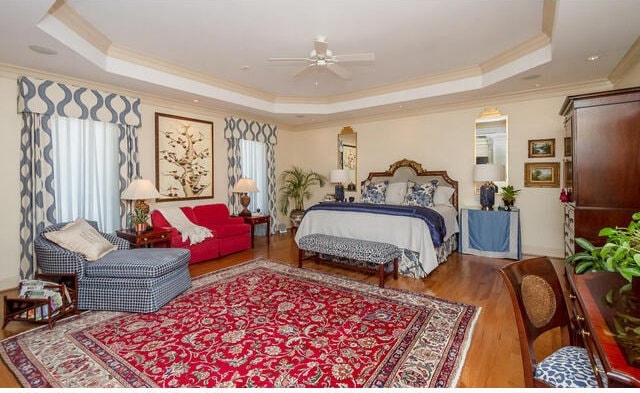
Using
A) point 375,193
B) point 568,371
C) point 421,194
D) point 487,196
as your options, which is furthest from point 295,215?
point 568,371

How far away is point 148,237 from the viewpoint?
3.98 m

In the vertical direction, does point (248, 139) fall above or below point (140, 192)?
above

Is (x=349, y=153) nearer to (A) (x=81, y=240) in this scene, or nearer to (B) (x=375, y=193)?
(B) (x=375, y=193)

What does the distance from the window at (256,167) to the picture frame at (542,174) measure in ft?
16.3

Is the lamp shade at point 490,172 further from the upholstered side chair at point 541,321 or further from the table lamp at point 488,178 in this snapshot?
the upholstered side chair at point 541,321

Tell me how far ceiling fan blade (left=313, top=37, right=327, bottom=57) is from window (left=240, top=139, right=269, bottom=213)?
3.45 metres

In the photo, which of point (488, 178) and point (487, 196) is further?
point (487, 196)

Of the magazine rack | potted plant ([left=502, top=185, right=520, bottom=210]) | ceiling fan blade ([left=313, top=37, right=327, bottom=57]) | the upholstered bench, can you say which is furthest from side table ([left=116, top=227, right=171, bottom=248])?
potted plant ([left=502, top=185, right=520, bottom=210])

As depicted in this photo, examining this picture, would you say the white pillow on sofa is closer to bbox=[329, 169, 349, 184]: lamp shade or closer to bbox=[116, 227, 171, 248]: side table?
bbox=[116, 227, 171, 248]: side table

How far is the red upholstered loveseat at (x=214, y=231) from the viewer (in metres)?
4.52

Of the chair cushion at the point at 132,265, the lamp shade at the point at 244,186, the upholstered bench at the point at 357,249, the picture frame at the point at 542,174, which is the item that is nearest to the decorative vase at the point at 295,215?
the lamp shade at the point at 244,186

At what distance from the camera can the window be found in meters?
6.47

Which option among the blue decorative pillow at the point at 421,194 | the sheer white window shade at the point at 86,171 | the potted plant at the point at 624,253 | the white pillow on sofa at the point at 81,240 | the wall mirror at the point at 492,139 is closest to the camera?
the potted plant at the point at 624,253

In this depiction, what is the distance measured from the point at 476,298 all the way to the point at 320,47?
122 inches
